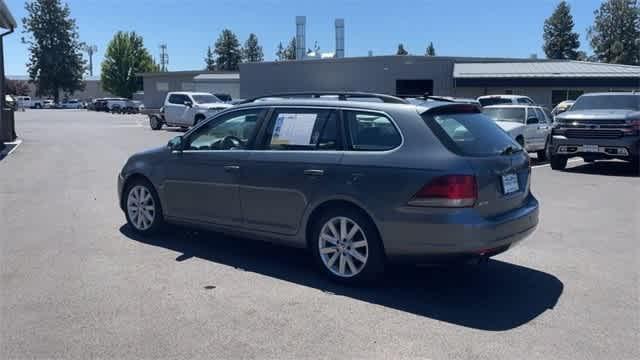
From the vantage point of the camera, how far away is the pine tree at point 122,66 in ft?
291

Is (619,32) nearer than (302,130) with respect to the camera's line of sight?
No

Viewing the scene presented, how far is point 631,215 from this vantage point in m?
9.58

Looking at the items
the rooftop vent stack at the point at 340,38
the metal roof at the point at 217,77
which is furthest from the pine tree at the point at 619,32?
the metal roof at the point at 217,77

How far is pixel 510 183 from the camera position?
5699mm

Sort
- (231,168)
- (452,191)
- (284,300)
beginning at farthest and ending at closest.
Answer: (231,168) < (284,300) < (452,191)

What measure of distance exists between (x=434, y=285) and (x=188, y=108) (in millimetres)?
25914

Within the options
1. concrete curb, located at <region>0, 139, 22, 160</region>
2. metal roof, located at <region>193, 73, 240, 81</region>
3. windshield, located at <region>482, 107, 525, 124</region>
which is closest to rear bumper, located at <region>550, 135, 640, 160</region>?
windshield, located at <region>482, 107, 525, 124</region>

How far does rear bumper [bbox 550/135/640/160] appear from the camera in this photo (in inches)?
563

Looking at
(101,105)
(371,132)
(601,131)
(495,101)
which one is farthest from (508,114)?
(101,105)

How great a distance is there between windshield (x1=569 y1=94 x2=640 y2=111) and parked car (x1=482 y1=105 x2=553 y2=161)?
1.28 metres

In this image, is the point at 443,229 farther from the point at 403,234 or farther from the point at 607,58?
the point at 607,58

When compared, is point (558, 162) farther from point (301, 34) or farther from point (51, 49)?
point (51, 49)

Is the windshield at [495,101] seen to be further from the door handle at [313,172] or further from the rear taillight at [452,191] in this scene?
the rear taillight at [452,191]

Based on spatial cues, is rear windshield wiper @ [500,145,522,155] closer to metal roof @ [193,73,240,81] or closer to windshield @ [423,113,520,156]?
windshield @ [423,113,520,156]
